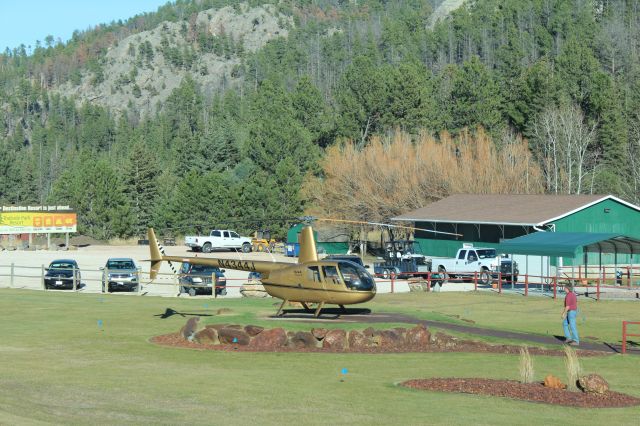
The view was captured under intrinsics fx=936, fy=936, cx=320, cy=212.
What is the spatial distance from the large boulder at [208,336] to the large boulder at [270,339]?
4.06ft

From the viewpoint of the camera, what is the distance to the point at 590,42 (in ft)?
551

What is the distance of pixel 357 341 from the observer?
93.7ft

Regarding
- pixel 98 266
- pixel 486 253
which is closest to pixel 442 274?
pixel 486 253

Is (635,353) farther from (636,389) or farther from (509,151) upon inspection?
(509,151)

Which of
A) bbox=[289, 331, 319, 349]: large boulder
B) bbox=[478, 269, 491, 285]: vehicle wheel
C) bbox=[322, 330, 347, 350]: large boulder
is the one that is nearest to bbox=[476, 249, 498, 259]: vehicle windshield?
bbox=[478, 269, 491, 285]: vehicle wheel

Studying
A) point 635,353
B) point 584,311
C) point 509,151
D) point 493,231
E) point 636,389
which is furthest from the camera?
point 509,151

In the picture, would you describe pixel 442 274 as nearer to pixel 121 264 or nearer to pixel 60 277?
pixel 121 264

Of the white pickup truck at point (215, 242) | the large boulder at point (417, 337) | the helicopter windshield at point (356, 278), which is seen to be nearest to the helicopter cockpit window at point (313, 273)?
the helicopter windshield at point (356, 278)

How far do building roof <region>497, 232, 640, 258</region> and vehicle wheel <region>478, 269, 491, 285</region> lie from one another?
203 centimetres

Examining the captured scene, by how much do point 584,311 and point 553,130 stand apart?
6024cm

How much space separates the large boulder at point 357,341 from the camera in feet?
93.6

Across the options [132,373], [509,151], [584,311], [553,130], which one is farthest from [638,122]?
[132,373]

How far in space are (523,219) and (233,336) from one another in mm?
36527

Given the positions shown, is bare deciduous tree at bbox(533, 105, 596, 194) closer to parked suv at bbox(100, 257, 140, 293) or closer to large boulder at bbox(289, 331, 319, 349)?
parked suv at bbox(100, 257, 140, 293)
